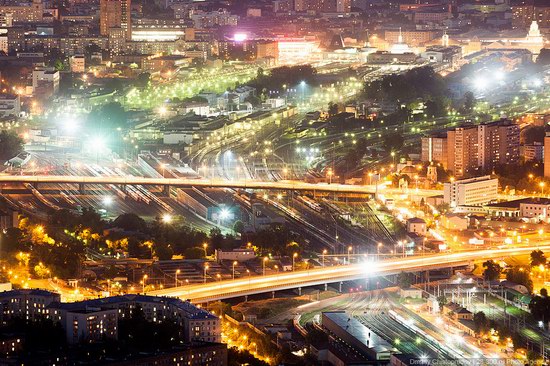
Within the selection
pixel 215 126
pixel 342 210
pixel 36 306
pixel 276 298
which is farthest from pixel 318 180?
pixel 36 306

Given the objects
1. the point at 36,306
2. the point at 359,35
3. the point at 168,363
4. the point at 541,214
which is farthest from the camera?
the point at 359,35

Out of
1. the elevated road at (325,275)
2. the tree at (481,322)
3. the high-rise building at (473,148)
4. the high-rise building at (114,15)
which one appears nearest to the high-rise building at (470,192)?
the high-rise building at (473,148)

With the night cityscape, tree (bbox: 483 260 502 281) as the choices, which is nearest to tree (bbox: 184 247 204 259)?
the night cityscape

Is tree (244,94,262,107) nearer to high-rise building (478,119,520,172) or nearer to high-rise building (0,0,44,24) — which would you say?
high-rise building (478,119,520,172)

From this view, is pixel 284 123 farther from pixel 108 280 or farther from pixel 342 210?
pixel 108 280

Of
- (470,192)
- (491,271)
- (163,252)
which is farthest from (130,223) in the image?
(470,192)

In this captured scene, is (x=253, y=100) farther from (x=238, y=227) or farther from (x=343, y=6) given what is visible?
(x=343, y=6)
